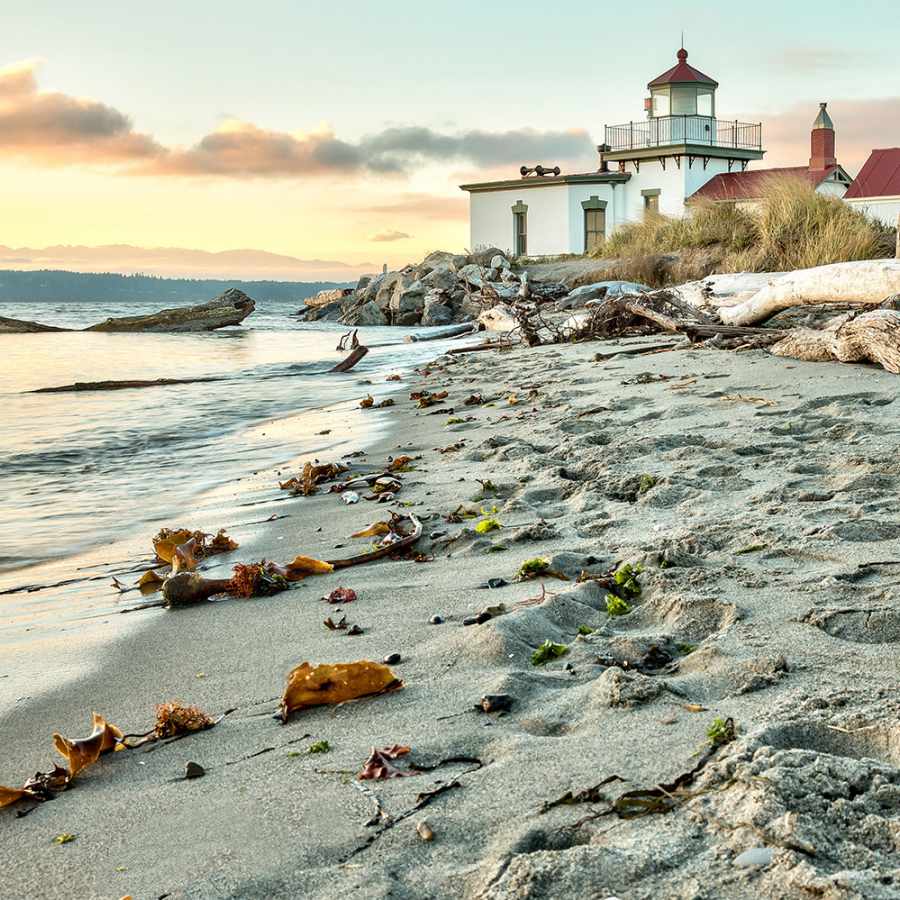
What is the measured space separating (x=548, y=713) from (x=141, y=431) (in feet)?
28.1

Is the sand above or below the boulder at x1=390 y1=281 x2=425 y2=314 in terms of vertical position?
below

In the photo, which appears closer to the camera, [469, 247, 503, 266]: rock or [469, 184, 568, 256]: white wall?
[469, 247, 503, 266]: rock

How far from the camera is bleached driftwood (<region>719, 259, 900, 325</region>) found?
8.75 m

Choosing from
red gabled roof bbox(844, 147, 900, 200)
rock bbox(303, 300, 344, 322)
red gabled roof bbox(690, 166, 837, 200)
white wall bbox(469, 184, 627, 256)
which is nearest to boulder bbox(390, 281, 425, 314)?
rock bbox(303, 300, 344, 322)

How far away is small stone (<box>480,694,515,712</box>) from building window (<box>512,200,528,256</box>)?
4428 cm

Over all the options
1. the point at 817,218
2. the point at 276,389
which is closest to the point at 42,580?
the point at 276,389

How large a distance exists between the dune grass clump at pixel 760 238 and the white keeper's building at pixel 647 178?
17.8 meters

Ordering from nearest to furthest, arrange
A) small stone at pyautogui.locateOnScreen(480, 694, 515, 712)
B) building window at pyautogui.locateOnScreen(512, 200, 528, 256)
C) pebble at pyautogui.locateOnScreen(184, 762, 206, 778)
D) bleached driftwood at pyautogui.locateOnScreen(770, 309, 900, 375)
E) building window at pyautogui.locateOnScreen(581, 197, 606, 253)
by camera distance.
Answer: pebble at pyautogui.locateOnScreen(184, 762, 206, 778) → small stone at pyautogui.locateOnScreen(480, 694, 515, 712) → bleached driftwood at pyautogui.locateOnScreen(770, 309, 900, 375) → building window at pyautogui.locateOnScreen(581, 197, 606, 253) → building window at pyautogui.locateOnScreen(512, 200, 528, 256)

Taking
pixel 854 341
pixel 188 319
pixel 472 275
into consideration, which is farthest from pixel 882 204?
pixel 854 341

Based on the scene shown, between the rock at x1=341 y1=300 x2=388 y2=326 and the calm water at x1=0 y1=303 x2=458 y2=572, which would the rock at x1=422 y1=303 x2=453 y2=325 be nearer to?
the rock at x1=341 y1=300 x2=388 y2=326

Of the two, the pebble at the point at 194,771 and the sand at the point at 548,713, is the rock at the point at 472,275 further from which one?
the pebble at the point at 194,771

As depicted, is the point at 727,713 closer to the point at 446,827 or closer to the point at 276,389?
the point at 446,827

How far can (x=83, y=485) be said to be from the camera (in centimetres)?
747

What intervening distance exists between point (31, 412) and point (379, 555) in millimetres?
9395
